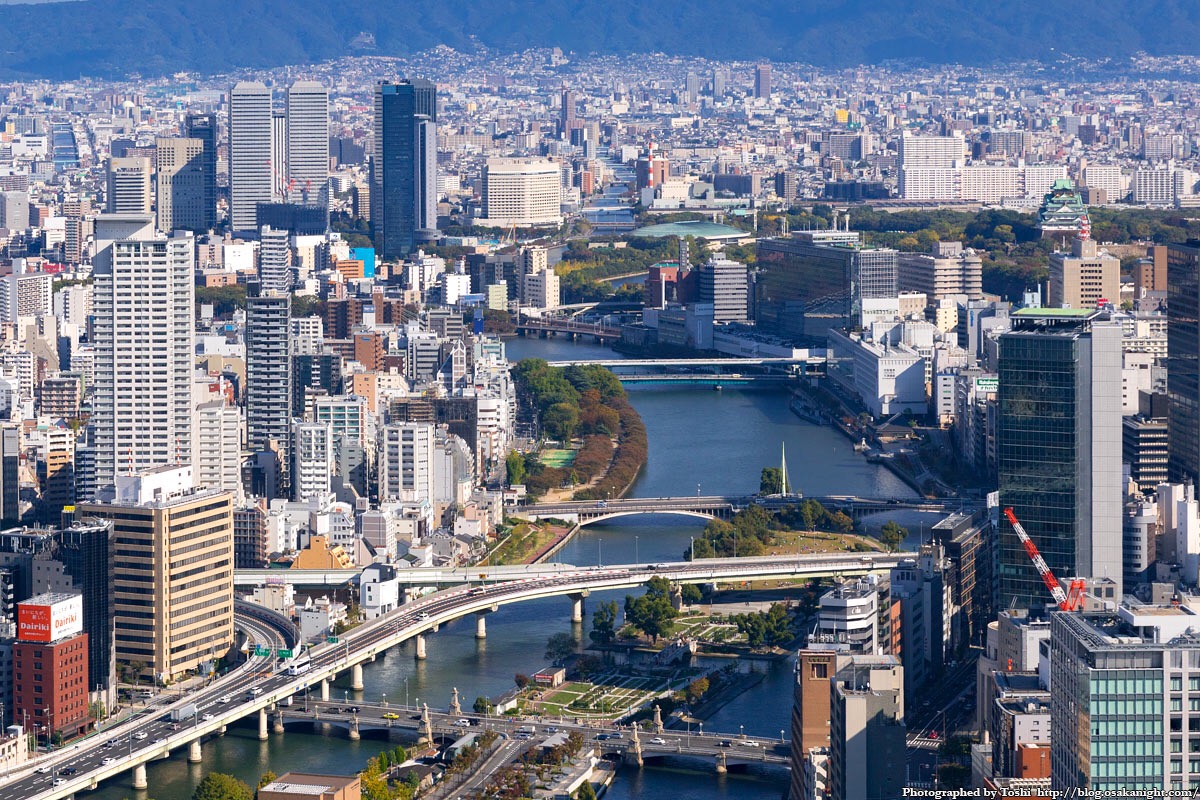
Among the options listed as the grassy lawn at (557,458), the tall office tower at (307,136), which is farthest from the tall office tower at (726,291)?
the tall office tower at (307,136)

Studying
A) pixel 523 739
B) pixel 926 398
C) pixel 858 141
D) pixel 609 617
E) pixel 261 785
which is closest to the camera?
pixel 261 785

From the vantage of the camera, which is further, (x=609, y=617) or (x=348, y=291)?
(x=348, y=291)

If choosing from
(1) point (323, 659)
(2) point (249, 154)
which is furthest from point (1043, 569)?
(2) point (249, 154)

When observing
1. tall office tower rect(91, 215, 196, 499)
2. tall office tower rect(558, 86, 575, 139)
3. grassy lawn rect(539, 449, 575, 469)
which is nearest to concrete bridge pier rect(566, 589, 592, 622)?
tall office tower rect(91, 215, 196, 499)

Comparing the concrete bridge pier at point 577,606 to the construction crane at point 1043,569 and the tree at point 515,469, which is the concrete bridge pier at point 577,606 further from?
the tree at point 515,469

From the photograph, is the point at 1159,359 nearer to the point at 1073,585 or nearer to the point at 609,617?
the point at 609,617

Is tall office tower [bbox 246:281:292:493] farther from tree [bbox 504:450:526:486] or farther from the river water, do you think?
the river water

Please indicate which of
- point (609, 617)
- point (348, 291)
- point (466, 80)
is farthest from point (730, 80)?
point (609, 617)
